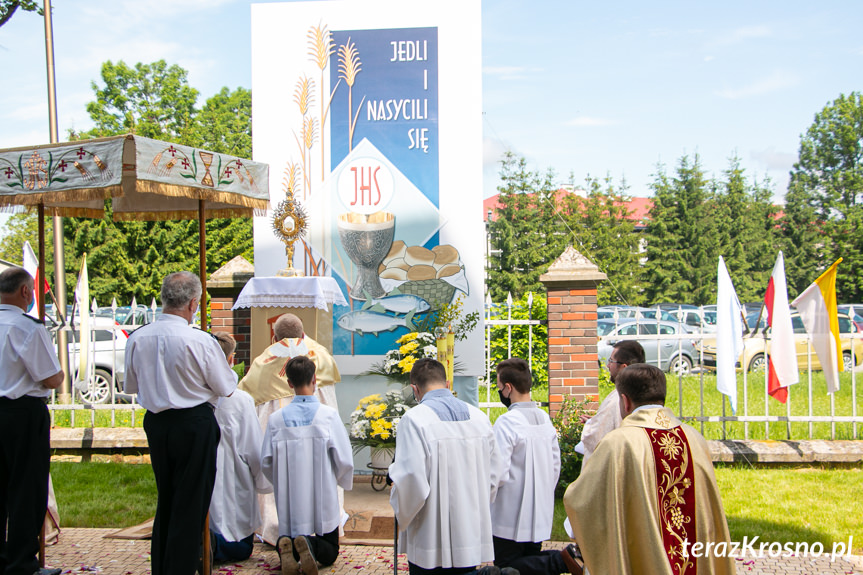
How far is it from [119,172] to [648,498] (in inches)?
135

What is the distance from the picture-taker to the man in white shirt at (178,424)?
13.1ft

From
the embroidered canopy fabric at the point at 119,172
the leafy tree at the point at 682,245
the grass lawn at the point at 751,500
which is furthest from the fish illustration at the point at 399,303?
the leafy tree at the point at 682,245

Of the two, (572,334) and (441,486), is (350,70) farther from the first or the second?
(441,486)

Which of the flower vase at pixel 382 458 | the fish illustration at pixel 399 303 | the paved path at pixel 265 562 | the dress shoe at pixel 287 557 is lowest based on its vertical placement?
the paved path at pixel 265 562

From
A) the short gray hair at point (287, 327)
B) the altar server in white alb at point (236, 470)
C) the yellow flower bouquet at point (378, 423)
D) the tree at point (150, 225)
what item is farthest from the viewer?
the tree at point (150, 225)

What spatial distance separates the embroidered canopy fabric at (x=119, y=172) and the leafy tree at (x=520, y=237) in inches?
1014

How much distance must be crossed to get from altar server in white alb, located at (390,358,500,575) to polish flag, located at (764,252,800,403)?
4779mm

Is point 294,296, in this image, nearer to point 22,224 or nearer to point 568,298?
point 568,298

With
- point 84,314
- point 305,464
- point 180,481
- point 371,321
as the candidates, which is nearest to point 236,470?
point 305,464

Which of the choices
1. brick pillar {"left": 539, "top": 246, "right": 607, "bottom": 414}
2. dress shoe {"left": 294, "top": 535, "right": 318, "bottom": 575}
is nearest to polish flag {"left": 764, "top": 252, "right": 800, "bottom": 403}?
brick pillar {"left": 539, "top": 246, "right": 607, "bottom": 414}

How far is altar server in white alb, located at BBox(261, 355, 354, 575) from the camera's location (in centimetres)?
468

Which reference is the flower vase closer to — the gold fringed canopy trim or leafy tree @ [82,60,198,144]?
the gold fringed canopy trim

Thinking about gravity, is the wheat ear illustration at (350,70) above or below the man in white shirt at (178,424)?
above

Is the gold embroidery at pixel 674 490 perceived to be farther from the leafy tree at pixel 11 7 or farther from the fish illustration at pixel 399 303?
the leafy tree at pixel 11 7
